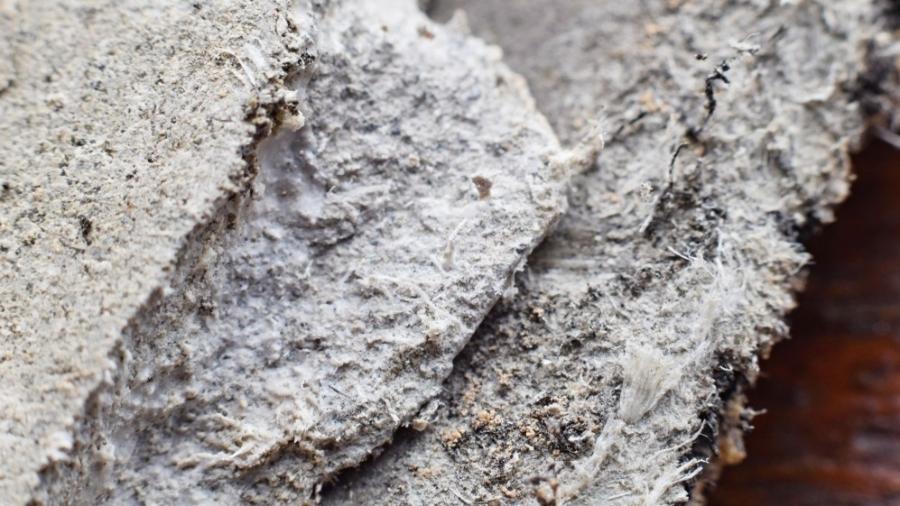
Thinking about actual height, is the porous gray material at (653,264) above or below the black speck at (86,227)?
above

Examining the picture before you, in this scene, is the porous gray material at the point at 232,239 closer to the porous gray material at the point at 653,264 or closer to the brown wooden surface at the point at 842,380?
the porous gray material at the point at 653,264

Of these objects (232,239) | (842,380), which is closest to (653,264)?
(232,239)

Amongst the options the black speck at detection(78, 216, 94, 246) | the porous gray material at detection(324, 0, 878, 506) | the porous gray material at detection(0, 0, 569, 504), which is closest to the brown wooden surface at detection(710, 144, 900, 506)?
the porous gray material at detection(324, 0, 878, 506)

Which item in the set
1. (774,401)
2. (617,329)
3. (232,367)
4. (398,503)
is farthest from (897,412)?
(232,367)

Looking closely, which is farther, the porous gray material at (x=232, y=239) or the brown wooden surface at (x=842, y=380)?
the brown wooden surface at (x=842, y=380)

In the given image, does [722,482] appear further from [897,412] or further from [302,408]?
[302,408]

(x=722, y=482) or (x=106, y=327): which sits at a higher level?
(x=722, y=482)

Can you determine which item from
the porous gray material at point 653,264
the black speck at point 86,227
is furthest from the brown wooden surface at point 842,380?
the black speck at point 86,227
